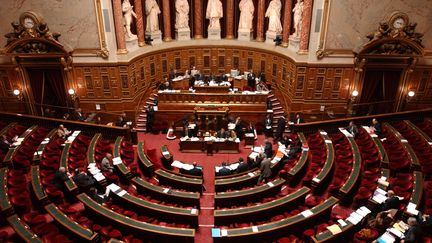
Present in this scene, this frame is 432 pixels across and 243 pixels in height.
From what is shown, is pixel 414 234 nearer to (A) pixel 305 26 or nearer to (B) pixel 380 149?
(B) pixel 380 149

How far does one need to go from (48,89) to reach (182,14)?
26.6 feet

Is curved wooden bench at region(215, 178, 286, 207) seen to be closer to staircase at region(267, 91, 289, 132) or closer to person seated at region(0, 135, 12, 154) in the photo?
staircase at region(267, 91, 289, 132)

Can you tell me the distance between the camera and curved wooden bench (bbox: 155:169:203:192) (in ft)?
37.2

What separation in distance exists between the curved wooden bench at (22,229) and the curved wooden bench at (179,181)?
4.19 meters

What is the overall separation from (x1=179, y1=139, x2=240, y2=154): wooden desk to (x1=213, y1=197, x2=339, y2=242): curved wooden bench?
5576 millimetres

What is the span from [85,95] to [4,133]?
394 centimetres

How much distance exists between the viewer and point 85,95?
16438mm

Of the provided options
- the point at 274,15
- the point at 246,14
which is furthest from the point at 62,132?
the point at 274,15

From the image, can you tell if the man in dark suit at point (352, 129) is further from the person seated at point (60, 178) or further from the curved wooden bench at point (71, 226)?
the person seated at point (60, 178)

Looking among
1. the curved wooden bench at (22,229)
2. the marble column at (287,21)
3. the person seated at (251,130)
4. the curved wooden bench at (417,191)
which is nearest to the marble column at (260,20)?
the marble column at (287,21)

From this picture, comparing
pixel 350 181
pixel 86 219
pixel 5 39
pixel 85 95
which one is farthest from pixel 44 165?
pixel 350 181

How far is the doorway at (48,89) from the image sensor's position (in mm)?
16047

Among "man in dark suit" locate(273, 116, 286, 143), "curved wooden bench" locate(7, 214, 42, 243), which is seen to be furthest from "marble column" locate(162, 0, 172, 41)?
"curved wooden bench" locate(7, 214, 42, 243)

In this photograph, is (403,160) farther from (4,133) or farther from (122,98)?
(4,133)
